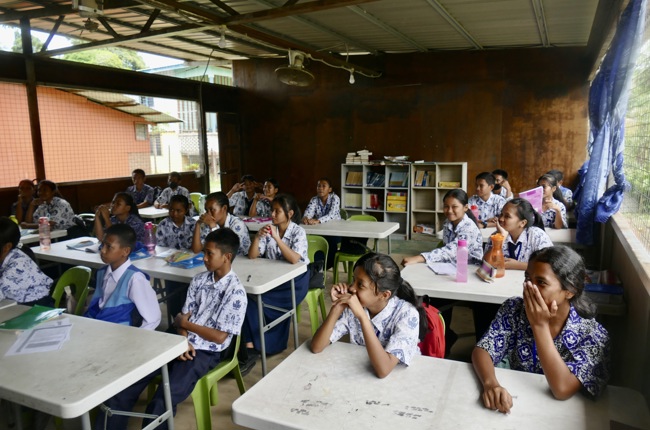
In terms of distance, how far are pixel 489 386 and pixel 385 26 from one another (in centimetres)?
544

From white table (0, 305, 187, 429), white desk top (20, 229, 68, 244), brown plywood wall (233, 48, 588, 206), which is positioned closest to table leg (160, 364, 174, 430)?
white table (0, 305, 187, 429)

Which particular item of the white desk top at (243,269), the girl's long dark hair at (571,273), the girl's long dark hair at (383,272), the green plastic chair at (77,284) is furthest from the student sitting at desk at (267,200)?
the girl's long dark hair at (571,273)

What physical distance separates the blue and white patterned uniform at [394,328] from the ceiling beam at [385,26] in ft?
13.8

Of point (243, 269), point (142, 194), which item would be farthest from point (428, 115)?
point (243, 269)

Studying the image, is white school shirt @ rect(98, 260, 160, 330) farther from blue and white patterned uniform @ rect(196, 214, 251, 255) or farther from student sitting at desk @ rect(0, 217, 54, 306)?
blue and white patterned uniform @ rect(196, 214, 251, 255)

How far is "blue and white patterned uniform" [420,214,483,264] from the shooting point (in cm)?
342

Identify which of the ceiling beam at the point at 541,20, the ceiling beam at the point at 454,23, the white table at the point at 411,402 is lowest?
the white table at the point at 411,402

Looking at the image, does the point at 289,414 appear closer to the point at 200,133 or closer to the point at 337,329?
the point at 337,329

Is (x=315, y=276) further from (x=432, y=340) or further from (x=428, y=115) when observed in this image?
(x=428, y=115)

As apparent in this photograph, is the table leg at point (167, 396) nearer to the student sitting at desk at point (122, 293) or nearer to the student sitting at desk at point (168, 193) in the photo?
the student sitting at desk at point (122, 293)

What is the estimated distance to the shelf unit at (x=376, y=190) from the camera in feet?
26.5

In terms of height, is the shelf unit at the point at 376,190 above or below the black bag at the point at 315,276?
above

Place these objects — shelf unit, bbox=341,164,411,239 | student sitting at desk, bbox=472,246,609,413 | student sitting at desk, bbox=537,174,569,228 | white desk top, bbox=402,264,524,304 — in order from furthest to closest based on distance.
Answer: shelf unit, bbox=341,164,411,239 < student sitting at desk, bbox=537,174,569,228 < white desk top, bbox=402,264,524,304 < student sitting at desk, bbox=472,246,609,413

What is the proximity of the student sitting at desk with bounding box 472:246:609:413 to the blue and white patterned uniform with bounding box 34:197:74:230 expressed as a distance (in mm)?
5015
